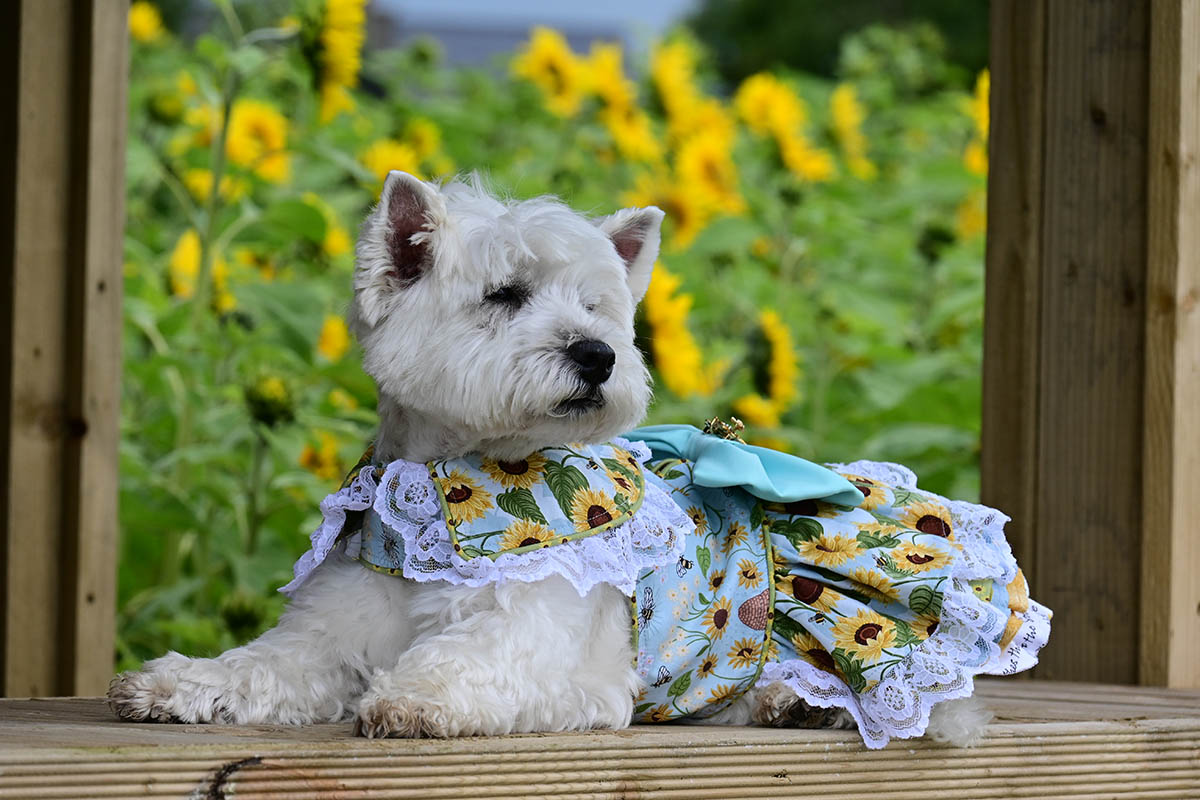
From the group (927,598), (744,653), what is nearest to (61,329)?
(744,653)

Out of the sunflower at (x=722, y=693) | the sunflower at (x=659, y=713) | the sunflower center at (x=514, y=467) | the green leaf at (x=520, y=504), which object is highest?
the sunflower center at (x=514, y=467)

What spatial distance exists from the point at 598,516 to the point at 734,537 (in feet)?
1.05

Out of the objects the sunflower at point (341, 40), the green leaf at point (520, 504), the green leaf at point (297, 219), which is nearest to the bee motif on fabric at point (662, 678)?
the green leaf at point (520, 504)

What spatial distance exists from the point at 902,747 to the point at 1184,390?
3.65 feet

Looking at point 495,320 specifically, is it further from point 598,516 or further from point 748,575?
point 748,575

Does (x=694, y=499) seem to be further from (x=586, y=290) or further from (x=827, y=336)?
(x=827, y=336)

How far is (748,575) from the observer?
2367 millimetres

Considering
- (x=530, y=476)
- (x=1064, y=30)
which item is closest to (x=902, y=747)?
(x=530, y=476)

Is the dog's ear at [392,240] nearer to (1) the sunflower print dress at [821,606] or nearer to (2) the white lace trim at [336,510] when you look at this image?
(2) the white lace trim at [336,510]

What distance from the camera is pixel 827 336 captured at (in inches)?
177

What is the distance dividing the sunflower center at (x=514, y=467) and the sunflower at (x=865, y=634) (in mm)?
559

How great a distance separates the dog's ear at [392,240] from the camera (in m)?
2.18

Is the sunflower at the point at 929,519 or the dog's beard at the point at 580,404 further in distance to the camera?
the sunflower at the point at 929,519

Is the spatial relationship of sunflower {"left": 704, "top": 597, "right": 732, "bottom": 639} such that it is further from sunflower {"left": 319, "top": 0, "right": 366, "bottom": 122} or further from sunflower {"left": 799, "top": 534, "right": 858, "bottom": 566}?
sunflower {"left": 319, "top": 0, "right": 366, "bottom": 122}
